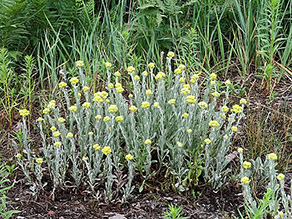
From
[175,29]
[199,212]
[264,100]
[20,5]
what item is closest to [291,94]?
[264,100]

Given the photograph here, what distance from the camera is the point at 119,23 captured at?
512 centimetres

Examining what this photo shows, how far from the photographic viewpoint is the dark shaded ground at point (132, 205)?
285cm

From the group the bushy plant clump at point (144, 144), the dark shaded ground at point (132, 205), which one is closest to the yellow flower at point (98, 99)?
the bushy plant clump at point (144, 144)

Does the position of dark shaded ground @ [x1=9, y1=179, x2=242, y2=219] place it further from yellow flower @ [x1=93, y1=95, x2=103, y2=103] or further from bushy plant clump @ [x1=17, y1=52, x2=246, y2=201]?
yellow flower @ [x1=93, y1=95, x2=103, y2=103]

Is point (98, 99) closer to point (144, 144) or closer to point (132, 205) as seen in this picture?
point (144, 144)

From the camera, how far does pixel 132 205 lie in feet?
9.64

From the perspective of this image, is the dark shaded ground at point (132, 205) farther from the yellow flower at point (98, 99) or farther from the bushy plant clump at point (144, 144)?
the yellow flower at point (98, 99)

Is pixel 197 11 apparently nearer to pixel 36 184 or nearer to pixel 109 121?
pixel 109 121

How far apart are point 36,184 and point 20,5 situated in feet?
6.73

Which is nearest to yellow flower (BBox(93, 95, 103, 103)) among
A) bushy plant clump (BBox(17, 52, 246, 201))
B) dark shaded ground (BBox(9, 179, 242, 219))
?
bushy plant clump (BBox(17, 52, 246, 201))

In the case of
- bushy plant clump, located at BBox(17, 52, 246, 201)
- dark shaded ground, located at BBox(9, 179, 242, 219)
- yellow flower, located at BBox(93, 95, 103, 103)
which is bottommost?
dark shaded ground, located at BBox(9, 179, 242, 219)

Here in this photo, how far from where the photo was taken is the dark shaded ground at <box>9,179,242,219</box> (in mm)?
2847

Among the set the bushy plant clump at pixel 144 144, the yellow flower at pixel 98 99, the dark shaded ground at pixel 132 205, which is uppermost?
the yellow flower at pixel 98 99

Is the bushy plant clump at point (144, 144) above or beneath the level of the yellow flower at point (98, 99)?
beneath
